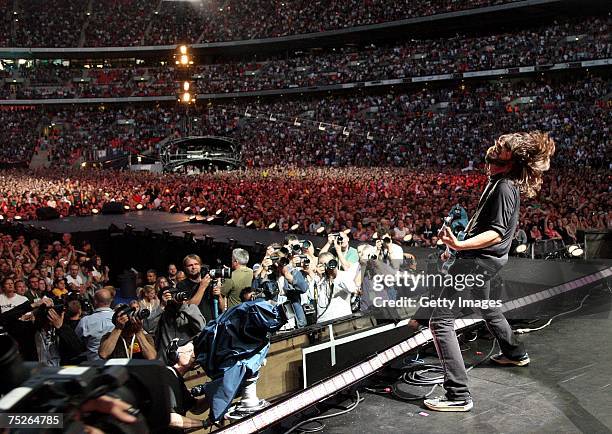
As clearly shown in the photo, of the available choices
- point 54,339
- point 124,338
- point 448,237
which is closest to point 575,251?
point 448,237

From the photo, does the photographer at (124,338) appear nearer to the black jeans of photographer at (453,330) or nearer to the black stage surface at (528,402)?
the black stage surface at (528,402)

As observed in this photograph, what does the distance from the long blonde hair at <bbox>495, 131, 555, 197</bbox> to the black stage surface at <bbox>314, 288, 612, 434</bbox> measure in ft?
4.45

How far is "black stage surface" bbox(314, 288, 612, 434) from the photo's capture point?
12.5 ft

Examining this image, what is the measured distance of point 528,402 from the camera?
4.11 meters

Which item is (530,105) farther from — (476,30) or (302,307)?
(302,307)

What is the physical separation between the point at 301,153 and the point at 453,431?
41407 mm

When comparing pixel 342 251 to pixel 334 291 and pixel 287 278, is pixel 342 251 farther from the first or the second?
pixel 287 278

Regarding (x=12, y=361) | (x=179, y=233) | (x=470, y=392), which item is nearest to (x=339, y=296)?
(x=470, y=392)

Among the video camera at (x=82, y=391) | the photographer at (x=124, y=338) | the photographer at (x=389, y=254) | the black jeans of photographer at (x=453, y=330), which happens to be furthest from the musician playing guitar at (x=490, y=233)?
the video camera at (x=82, y=391)

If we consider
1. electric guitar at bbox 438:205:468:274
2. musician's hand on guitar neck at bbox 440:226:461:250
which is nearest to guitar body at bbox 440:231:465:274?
electric guitar at bbox 438:205:468:274

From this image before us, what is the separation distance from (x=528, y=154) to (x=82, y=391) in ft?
10.3

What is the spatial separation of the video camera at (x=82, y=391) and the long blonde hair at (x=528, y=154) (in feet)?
9.35

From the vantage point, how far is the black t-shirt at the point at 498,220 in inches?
161

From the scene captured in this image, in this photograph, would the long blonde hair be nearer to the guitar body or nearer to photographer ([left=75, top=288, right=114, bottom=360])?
→ the guitar body
